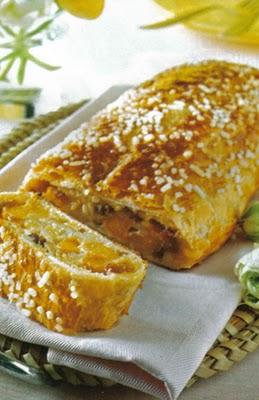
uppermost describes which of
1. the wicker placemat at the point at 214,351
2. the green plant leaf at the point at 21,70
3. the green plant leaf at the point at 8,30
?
the green plant leaf at the point at 8,30

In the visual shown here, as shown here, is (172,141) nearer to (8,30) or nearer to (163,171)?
(163,171)

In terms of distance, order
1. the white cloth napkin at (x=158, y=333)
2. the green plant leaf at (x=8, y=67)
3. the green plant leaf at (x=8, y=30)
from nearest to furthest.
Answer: the white cloth napkin at (x=158, y=333)
the green plant leaf at (x=8, y=30)
the green plant leaf at (x=8, y=67)

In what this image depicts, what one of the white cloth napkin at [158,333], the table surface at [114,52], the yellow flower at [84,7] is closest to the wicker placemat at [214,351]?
the white cloth napkin at [158,333]

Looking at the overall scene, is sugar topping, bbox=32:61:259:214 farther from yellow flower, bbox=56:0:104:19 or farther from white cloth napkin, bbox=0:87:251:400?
yellow flower, bbox=56:0:104:19

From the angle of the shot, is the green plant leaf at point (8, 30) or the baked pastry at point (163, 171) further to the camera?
the baked pastry at point (163, 171)

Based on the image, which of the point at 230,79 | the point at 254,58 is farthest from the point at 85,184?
the point at 254,58

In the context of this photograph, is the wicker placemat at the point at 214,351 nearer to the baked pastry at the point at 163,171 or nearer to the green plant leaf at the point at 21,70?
the baked pastry at the point at 163,171
